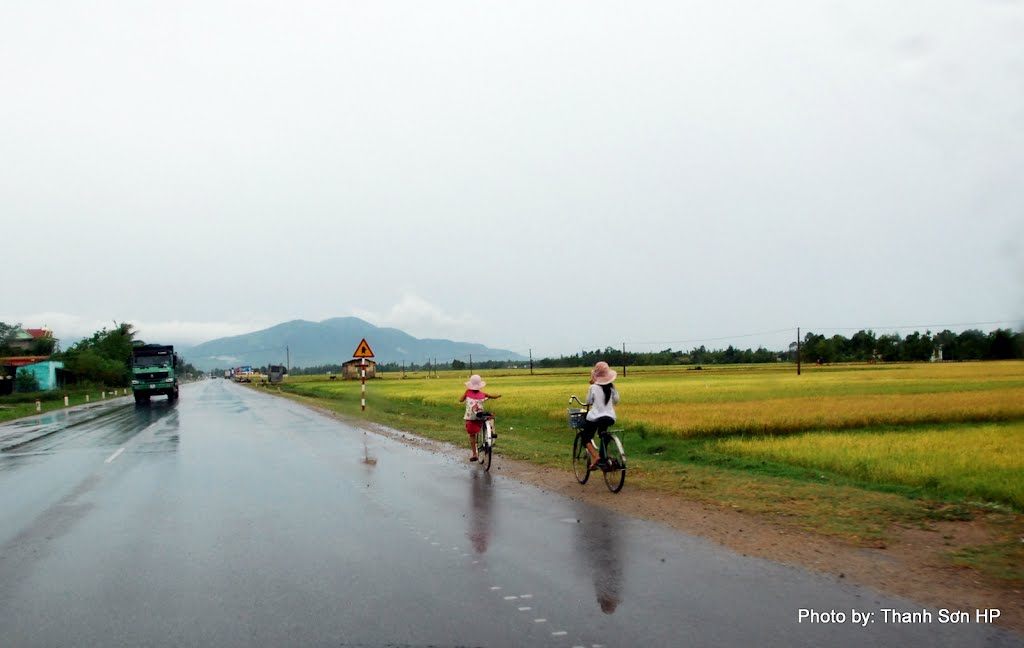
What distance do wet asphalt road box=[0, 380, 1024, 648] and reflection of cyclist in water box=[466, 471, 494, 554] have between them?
5cm

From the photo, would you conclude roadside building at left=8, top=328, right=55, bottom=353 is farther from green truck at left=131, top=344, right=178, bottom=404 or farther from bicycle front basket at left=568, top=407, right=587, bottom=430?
bicycle front basket at left=568, top=407, right=587, bottom=430

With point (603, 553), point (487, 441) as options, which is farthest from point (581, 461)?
point (603, 553)

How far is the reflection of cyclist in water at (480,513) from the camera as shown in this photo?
778cm

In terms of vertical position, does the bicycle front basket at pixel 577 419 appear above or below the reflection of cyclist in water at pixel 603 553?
above

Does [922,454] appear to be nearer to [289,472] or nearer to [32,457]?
[289,472]

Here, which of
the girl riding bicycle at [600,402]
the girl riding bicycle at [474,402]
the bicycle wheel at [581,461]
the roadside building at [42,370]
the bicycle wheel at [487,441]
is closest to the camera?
the girl riding bicycle at [600,402]

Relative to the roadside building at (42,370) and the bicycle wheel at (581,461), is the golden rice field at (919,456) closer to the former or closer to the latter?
the bicycle wheel at (581,461)

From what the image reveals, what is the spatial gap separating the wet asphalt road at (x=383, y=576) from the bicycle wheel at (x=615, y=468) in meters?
0.95

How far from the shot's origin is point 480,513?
9.24 m

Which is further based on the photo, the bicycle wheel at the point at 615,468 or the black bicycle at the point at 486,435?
the black bicycle at the point at 486,435

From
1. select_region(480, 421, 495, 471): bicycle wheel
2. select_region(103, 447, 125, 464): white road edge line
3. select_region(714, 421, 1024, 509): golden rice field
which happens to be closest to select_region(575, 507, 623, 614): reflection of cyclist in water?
select_region(480, 421, 495, 471): bicycle wheel

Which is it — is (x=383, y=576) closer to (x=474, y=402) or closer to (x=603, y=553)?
(x=603, y=553)

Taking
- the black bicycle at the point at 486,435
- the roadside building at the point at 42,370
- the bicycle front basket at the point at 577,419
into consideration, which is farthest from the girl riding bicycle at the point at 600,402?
the roadside building at the point at 42,370

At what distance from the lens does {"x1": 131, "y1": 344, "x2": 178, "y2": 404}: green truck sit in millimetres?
44719
